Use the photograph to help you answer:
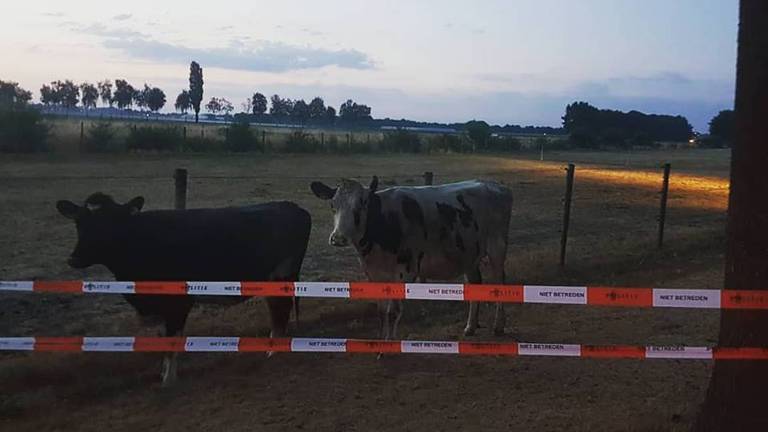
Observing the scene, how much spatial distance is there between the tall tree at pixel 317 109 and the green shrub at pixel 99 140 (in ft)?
325

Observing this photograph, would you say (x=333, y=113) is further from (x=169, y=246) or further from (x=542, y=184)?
(x=169, y=246)

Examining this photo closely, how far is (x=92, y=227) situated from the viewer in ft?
23.7

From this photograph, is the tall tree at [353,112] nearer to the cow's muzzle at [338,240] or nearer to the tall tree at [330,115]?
the tall tree at [330,115]

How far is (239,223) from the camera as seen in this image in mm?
7984

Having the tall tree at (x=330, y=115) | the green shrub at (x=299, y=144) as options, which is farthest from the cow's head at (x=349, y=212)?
the tall tree at (x=330, y=115)

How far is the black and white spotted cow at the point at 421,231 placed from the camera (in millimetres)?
7785

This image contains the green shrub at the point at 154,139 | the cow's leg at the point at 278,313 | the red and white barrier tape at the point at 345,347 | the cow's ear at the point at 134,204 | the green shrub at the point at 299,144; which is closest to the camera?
the red and white barrier tape at the point at 345,347

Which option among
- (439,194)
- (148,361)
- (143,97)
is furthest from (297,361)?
(143,97)

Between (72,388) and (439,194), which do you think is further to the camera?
(439,194)

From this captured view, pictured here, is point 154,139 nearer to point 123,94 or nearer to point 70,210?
point 70,210

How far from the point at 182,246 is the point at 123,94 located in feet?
492

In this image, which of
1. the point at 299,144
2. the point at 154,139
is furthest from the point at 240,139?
the point at 154,139

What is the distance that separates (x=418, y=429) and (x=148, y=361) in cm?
330

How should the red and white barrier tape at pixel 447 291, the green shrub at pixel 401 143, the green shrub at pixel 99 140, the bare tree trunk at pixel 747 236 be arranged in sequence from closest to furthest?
1. the bare tree trunk at pixel 747 236
2. the red and white barrier tape at pixel 447 291
3. the green shrub at pixel 99 140
4. the green shrub at pixel 401 143
